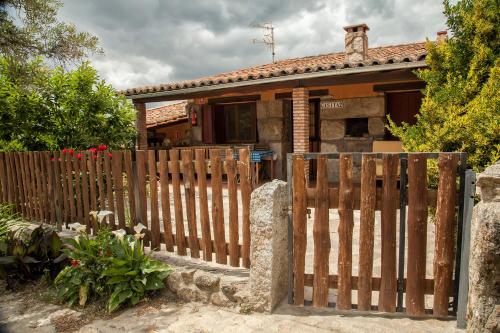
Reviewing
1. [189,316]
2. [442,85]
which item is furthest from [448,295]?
[442,85]

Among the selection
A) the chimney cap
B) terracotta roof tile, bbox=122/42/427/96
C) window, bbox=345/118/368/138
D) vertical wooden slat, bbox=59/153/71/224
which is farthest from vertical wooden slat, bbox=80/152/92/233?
the chimney cap

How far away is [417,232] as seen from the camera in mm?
2422

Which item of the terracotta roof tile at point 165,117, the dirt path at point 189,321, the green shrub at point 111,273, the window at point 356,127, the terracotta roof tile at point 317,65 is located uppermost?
the terracotta roof tile at point 317,65

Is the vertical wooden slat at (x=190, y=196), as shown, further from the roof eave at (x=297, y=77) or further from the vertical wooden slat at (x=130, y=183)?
the roof eave at (x=297, y=77)

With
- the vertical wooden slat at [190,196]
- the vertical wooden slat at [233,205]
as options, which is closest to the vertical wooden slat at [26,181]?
the vertical wooden slat at [190,196]

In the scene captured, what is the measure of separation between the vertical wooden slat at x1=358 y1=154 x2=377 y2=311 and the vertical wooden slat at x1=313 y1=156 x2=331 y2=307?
24cm

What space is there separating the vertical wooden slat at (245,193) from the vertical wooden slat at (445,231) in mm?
1398

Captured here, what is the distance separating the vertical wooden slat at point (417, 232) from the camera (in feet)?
7.82

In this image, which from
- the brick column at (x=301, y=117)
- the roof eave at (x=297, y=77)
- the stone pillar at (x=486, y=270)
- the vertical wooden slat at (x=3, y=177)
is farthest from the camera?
the brick column at (x=301, y=117)

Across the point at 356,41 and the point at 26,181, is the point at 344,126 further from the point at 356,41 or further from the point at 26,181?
the point at 26,181

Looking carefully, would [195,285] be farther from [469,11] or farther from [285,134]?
[285,134]

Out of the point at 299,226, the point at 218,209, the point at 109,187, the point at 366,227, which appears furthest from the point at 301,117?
the point at 366,227

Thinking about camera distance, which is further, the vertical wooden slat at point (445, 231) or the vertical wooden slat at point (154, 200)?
the vertical wooden slat at point (154, 200)

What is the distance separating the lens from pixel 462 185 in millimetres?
2348
